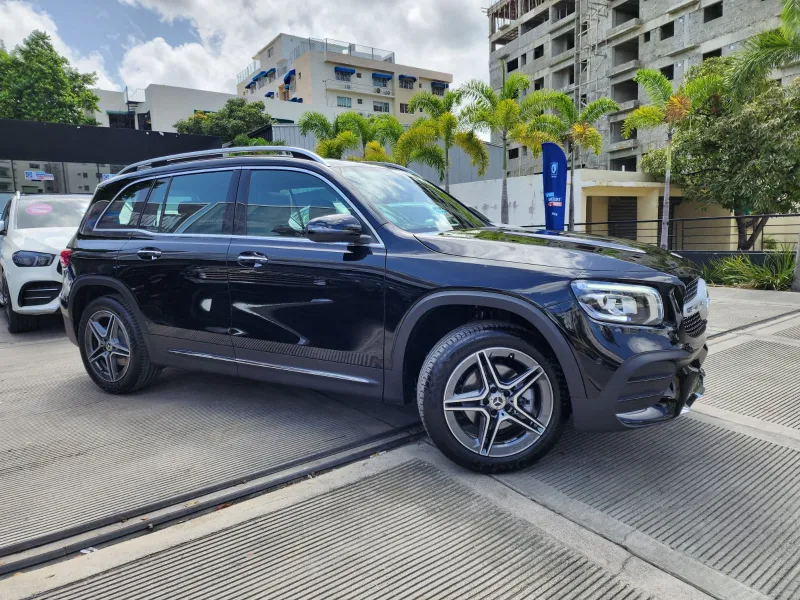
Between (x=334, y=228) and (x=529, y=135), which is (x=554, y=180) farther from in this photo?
(x=529, y=135)

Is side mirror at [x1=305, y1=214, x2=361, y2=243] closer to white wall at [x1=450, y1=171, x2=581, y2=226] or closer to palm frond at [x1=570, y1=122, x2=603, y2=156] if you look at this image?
white wall at [x1=450, y1=171, x2=581, y2=226]

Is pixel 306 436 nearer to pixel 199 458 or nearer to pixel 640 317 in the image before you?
pixel 199 458

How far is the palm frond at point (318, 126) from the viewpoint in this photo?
28641mm

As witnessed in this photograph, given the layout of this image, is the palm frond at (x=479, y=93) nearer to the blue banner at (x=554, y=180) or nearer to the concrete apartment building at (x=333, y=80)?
the blue banner at (x=554, y=180)

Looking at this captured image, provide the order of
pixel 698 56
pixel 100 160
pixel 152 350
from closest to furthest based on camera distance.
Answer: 1. pixel 152 350
2. pixel 100 160
3. pixel 698 56

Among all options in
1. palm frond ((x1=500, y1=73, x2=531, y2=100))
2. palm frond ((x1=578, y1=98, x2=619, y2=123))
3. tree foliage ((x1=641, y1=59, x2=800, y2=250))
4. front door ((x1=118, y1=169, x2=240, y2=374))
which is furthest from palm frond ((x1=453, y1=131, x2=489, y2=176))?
front door ((x1=118, y1=169, x2=240, y2=374))

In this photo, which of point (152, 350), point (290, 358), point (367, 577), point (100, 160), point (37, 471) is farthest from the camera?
point (100, 160)

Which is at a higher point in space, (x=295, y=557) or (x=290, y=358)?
(x=290, y=358)

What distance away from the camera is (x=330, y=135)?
→ 29000mm

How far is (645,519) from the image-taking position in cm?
234

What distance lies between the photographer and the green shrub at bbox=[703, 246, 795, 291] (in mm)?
9664

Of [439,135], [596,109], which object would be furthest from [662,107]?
[439,135]

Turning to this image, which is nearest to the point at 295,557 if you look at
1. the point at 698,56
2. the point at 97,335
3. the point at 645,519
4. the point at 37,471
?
the point at 645,519

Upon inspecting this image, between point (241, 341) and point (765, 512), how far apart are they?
9.40 ft
